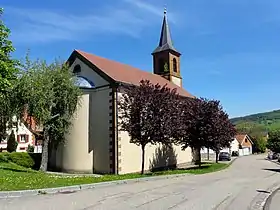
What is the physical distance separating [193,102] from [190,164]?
8.22m

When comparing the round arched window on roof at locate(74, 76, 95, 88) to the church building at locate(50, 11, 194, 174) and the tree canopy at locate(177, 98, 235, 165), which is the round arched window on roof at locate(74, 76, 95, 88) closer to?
the church building at locate(50, 11, 194, 174)

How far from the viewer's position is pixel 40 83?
76.9 feet

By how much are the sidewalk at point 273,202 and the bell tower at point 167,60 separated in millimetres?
27299

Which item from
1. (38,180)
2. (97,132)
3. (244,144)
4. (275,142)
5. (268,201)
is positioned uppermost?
(244,144)

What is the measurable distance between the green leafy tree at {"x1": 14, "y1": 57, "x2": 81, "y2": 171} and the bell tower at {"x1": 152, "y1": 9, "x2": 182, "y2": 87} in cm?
1804

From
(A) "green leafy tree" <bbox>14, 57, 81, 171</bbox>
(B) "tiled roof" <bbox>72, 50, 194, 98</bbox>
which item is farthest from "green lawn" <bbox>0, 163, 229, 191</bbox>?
(B) "tiled roof" <bbox>72, 50, 194, 98</bbox>

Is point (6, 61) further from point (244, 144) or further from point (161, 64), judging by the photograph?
→ point (244, 144)

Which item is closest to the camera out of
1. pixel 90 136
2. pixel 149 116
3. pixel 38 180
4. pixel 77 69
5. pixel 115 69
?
pixel 38 180

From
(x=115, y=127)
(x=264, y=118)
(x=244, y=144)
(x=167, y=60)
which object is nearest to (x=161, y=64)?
(x=167, y=60)

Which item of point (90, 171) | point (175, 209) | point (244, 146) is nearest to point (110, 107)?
point (90, 171)

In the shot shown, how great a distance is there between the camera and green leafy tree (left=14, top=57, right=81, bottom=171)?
23.3 meters

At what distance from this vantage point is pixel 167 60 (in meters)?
41.9

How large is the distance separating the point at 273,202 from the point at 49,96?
16.2 metres

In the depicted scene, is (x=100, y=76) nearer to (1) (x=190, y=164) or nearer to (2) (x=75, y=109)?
(2) (x=75, y=109)
